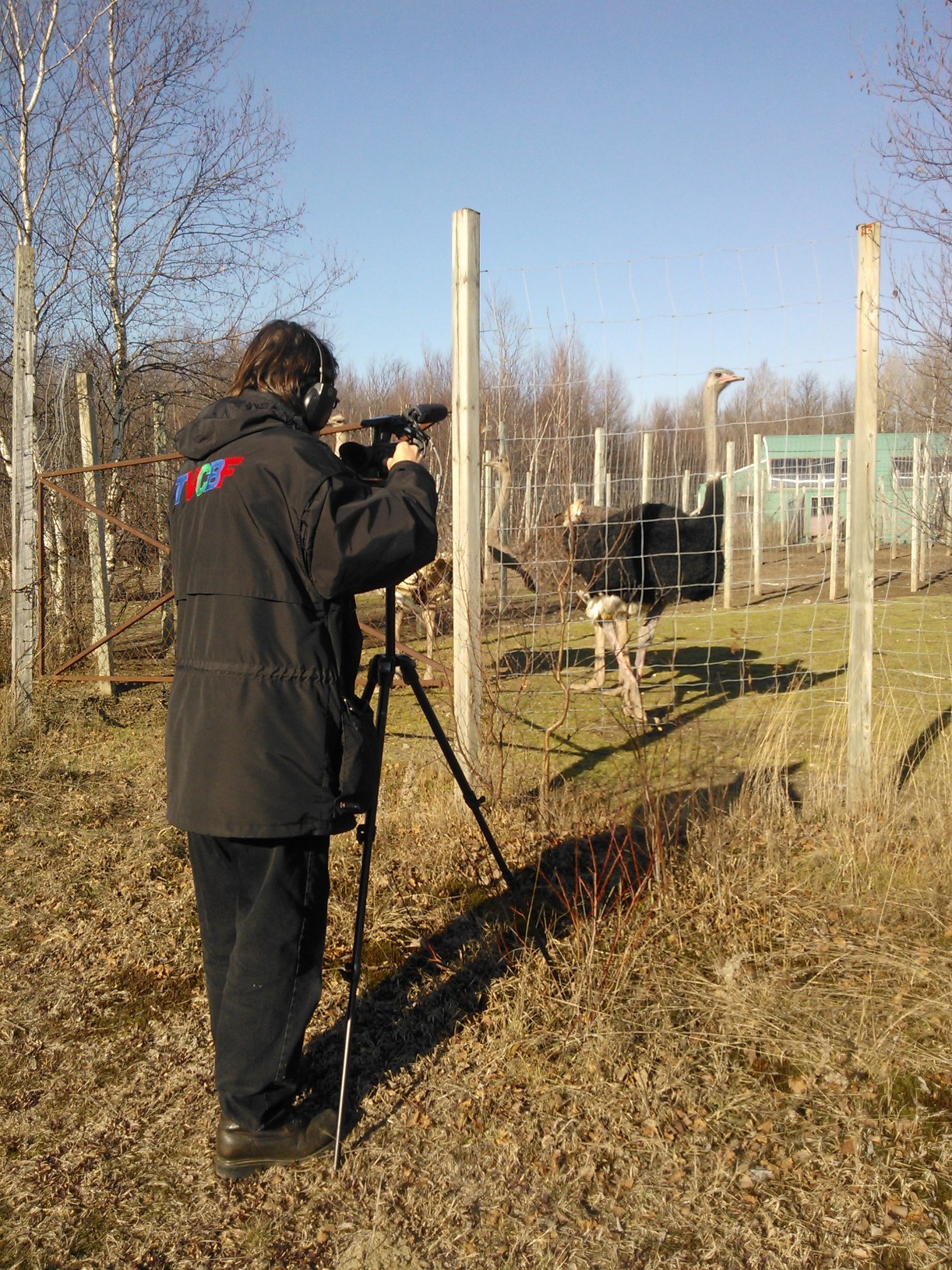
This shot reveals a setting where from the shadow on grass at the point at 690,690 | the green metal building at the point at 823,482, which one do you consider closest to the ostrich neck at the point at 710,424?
the shadow on grass at the point at 690,690

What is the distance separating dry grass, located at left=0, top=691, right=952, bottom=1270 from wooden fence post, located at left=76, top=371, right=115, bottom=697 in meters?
3.77

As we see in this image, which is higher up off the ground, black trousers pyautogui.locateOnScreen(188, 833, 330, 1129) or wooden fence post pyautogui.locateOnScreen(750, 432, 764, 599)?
wooden fence post pyautogui.locateOnScreen(750, 432, 764, 599)

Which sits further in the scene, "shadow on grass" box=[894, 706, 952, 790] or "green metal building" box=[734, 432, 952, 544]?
"green metal building" box=[734, 432, 952, 544]

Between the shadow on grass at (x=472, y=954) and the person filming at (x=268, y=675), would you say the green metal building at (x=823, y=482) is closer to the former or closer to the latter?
the shadow on grass at (x=472, y=954)

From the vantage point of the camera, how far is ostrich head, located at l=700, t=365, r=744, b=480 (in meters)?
6.50

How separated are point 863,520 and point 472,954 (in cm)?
254

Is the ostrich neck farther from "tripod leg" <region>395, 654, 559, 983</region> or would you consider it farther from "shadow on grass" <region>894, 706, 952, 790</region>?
"tripod leg" <region>395, 654, 559, 983</region>

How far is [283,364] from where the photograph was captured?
259 centimetres

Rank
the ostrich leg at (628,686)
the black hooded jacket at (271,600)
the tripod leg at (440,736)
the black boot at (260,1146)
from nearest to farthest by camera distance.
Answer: the black hooded jacket at (271,600) < the black boot at (260,1146) < the tripod leg at (440,736) < the ostrich leg at (628,686)

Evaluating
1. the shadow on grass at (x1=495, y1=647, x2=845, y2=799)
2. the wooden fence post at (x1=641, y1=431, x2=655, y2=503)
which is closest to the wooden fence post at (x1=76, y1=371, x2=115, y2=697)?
the shadow on grass at (x1=495, y1=647, x2=845, y2=799)

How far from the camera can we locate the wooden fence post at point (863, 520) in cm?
446

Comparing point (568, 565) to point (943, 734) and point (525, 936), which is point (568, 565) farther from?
point (943, 734)

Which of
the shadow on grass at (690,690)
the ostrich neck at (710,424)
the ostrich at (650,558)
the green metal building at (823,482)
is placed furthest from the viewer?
the green metal building at (823,482)

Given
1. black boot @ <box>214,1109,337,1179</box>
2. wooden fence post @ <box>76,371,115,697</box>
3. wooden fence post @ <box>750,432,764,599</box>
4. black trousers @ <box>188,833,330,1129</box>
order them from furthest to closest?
1. wooden fence post @ <box>750,432,764,599</box>
2. wooden fence post @ <box>76,371,115,697</box>
3. black boot @ <box>214,1109,337,1179</box>
4. black trousers @ <box>188,833,330,1129</box>
